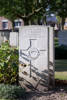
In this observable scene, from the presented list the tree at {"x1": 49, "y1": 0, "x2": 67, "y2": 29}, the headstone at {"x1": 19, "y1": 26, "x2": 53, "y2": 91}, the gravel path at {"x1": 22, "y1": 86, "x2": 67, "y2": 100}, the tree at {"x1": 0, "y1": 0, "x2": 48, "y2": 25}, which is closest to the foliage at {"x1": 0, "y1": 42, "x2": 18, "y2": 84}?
the headstone at {"x1": 19, "y1": 26, "x2": 53, "y2": 91}

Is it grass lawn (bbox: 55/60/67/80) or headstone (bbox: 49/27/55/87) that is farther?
grass lawn (bbox: 55/60/67/80)

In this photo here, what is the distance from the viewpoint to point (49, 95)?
230 inches

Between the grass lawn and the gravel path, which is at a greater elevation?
the gravel path

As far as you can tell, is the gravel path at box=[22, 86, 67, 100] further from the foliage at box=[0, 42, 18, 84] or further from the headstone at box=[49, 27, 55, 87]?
the foliage at box=[0, 42, 18, 84]

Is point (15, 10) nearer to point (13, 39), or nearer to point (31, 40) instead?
point (13, 39)

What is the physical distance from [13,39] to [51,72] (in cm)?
1008

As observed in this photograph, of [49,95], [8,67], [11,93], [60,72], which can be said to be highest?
[8,67]

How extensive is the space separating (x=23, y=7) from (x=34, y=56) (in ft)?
38.5

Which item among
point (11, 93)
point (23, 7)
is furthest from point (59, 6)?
point (11, 93)

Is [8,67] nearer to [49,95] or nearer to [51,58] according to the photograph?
[51,58]

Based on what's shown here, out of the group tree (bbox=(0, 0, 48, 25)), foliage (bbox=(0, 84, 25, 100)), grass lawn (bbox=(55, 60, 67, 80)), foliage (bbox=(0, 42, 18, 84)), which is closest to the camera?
foliage (bbox=(0, 84, 25, 100))

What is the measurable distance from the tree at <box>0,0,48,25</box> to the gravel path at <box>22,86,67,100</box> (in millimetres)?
11104

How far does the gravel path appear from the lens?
222 inches

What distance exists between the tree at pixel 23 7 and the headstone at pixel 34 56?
411 inches
